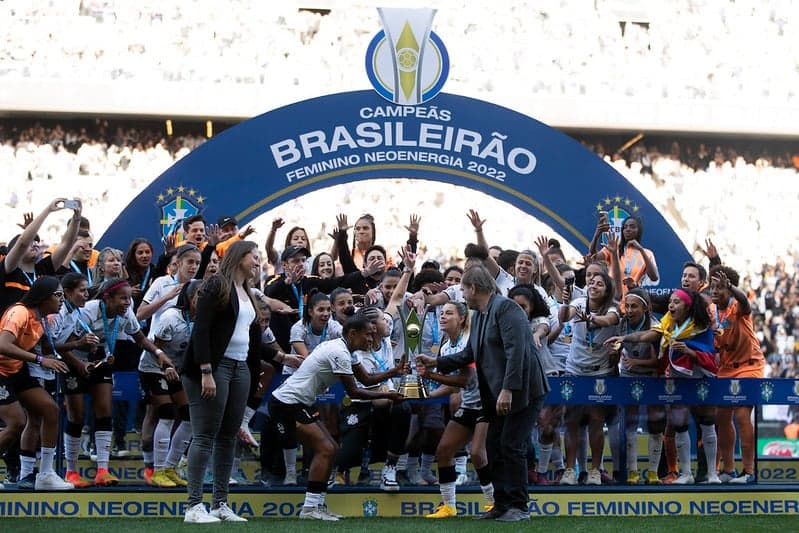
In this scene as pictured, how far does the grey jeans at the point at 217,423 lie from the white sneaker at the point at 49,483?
1560 mm

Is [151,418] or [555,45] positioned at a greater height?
[555,45]

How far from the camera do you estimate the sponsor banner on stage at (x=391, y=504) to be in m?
9.09

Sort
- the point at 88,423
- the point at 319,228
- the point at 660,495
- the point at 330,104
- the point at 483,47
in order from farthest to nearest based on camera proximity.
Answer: the point at 483,47 → the point at 319,228 → the point at 330,104 → the point at 88,423 → the point at 660,495

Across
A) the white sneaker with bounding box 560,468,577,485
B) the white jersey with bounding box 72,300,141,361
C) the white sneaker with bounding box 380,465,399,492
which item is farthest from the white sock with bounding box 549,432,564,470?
the white jersey with bounding box 72,300,141,361

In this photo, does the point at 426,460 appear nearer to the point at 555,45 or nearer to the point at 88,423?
the point at 88,423

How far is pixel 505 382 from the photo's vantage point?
8.34 metres

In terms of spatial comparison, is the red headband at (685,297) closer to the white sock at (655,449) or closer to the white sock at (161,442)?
the white sock at (655,449)

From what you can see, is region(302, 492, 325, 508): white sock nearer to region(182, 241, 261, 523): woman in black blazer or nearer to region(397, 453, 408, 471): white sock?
region(182, 241, 261, 523): woman in black blazer

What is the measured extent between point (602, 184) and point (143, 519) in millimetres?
6353

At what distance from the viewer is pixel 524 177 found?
12.8m

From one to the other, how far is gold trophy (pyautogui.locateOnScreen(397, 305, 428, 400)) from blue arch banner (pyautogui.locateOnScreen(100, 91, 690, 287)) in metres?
3.11

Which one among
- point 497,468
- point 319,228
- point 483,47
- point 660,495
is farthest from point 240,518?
point 483,47

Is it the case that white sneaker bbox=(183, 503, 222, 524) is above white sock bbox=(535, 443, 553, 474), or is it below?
below

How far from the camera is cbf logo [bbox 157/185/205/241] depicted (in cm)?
1225
